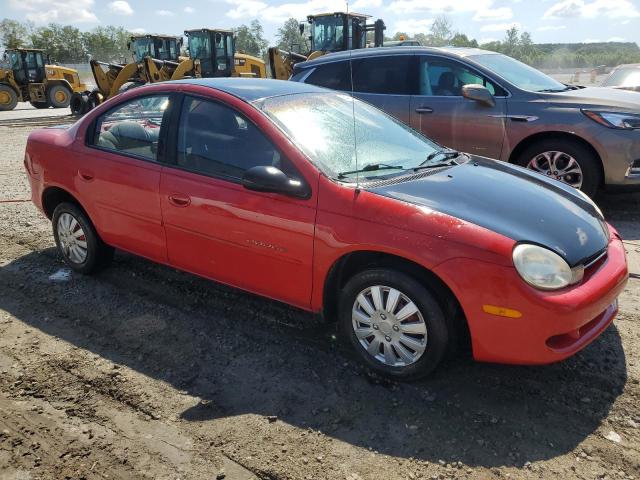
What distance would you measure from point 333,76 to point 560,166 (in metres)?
3.07

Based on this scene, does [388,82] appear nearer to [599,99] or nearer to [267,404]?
[599,99]

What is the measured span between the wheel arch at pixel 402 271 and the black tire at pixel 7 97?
79.5 ft

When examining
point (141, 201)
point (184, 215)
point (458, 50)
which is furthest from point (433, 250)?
point (458, 50)

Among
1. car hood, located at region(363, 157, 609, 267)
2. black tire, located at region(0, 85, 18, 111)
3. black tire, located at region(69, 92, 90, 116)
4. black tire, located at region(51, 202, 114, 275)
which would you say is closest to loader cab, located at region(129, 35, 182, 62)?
black tire, located at region(69, 92, 90, 116)

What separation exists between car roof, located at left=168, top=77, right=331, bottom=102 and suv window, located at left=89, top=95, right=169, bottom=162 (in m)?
0.26

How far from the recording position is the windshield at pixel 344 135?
3.29 m

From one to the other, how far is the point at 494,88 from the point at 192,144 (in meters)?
3.83

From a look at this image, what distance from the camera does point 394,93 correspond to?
6.68 meters

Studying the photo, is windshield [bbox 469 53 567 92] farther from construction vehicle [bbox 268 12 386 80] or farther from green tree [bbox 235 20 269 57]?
green tree [bbox 235 20 269 57]

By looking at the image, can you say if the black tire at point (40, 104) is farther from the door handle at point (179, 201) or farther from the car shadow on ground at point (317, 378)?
the door handle at point (179, 201)

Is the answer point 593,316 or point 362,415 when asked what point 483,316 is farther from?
point 362,415

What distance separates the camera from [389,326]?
2998mm

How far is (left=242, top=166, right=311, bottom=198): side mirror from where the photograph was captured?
3076 millimetres

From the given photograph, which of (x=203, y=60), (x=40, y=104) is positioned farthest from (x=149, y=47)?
(x=40, y=104)
